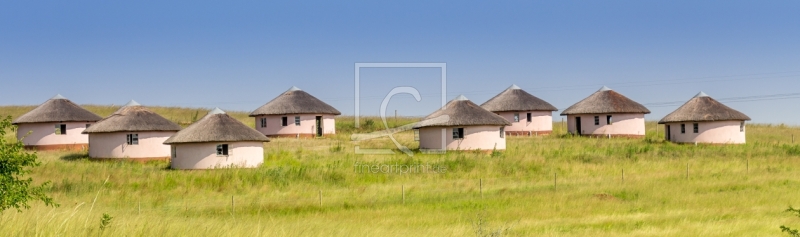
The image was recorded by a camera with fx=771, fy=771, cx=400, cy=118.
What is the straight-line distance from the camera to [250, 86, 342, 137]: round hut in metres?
51.1

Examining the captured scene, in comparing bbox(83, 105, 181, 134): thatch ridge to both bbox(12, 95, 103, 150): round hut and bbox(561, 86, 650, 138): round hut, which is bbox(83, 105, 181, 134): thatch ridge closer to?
bbox(12, 95, 103, 150): round hut

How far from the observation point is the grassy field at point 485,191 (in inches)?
706

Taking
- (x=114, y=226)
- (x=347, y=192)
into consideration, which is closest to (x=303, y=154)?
(x=347, y=192)

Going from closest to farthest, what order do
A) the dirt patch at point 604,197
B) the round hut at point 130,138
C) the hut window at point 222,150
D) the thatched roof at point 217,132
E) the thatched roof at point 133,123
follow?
the dirt patch at point 604,197 → the thatched roof at point 217,132 → the hut window at point 222,150 → the thatched roof at point 133,123 → the round hut at point 130,138

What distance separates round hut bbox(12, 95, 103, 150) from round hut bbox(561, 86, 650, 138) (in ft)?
105

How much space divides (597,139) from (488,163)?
18034mm

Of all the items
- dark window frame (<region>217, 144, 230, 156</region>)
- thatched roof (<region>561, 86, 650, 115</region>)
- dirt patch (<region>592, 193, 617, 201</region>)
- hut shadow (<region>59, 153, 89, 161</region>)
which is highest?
thatched roof (<region>561, 86, 650, 115</region>)

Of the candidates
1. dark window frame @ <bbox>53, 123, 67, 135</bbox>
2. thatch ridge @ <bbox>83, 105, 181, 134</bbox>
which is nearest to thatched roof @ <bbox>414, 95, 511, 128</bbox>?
thatch ridge @ <bbox>83, 105, 181, 134</bbox>

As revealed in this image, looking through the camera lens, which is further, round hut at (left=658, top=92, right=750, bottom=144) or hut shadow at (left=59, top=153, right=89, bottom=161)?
round hut at (left=658, top=92, right=750, bottom=144)

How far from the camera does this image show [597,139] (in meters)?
48.8

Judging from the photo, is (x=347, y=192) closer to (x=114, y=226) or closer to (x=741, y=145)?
(x=114, y=226)

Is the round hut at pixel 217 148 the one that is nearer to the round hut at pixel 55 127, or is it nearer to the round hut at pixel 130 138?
the round hut at pixel 130 138

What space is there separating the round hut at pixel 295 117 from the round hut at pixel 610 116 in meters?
17.0

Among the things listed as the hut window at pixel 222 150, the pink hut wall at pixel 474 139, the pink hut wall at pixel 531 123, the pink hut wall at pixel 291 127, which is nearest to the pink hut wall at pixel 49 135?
the pink hut wall at pixel 291 127
